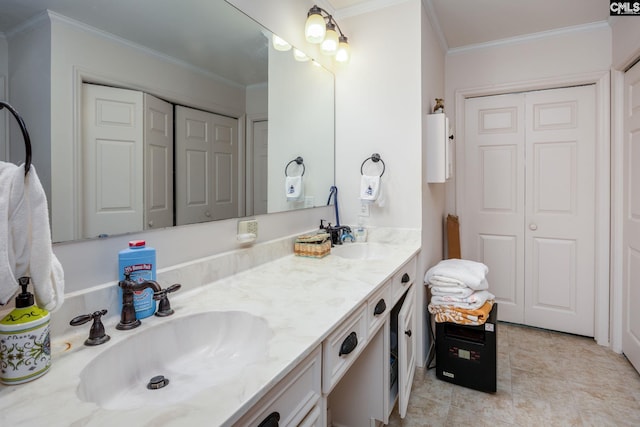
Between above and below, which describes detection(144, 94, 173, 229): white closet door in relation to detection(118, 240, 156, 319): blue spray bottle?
above

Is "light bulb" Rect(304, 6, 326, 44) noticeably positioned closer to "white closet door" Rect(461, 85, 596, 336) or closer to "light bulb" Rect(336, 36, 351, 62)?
"light bulb" Rect(336, 36, 351, 62)

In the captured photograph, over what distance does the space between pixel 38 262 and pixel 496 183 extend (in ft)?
9.94

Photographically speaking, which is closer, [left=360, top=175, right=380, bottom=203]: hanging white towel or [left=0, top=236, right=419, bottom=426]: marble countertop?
[left=0, top=236, right=419, bottom=426]: marble countertop

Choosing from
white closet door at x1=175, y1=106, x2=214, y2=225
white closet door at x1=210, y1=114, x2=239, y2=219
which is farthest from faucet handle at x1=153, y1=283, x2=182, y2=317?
white closet door at x1=210, y1=114, x2=239, y2=219

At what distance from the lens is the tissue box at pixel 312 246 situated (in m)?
1.74

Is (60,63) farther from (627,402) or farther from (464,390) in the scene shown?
(627,402)

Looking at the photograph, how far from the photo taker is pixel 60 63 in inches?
34.1

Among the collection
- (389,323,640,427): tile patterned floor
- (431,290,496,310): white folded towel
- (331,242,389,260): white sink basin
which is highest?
(331,242,389,260): white sink basin

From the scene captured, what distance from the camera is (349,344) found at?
40.3 inches

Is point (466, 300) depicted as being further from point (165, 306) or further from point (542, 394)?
point (165, 306)

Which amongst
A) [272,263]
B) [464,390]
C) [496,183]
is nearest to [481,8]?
[496,183]

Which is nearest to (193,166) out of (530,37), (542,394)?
(542,394)

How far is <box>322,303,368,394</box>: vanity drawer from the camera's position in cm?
91

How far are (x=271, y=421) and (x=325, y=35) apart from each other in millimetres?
1992
